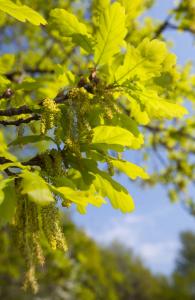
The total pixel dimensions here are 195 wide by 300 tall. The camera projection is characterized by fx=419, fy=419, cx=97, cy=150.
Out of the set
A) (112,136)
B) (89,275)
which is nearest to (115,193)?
(112,136)

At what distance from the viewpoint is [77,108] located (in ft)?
5.84

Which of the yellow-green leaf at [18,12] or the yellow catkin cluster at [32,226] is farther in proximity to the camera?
the yellow-green leaf at [18,12]

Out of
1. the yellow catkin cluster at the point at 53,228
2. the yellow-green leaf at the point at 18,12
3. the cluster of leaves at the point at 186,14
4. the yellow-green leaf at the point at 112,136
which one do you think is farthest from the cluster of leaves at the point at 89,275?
the cluster of leaves at the point at 186,14

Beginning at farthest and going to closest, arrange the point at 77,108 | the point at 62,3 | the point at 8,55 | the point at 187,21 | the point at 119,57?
the point at 62,3
the point at 187,21
the point at 8,55
the point at 119,57
the point at 77,108

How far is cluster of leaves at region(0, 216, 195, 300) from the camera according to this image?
7.42 m

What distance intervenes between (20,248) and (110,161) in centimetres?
52

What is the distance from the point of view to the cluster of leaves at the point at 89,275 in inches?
292

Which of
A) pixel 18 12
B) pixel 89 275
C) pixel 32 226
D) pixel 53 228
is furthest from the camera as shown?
pixel 89 275

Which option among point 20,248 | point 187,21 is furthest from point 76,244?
point 20,248

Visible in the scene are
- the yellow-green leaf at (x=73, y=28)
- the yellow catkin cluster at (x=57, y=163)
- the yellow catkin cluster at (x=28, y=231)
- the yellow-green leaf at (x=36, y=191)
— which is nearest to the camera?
the yellow-green leaf at (x=36, y=191)

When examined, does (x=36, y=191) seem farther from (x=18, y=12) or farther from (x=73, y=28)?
(x=73, y=28)

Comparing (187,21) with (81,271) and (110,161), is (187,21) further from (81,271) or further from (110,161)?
(81,271)

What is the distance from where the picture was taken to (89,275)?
10.2 m

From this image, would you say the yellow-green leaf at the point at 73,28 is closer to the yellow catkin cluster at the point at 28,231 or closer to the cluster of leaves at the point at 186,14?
the yellow catkin cluster at the point at 28,231
